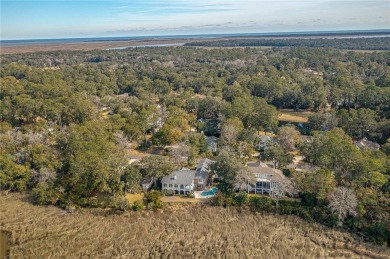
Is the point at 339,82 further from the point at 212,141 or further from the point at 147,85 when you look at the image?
the point at 147,85

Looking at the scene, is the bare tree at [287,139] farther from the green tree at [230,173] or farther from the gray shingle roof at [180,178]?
the gray shingle roof at [180,178]

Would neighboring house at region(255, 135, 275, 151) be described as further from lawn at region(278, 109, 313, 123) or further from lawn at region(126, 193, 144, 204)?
lawn at region(126, 193, 144, 204)

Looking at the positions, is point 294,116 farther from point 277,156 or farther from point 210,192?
point 210,192

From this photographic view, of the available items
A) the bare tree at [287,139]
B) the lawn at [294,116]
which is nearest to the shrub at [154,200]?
the bare tree at [287,139]

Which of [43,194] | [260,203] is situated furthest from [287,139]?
[43,194]

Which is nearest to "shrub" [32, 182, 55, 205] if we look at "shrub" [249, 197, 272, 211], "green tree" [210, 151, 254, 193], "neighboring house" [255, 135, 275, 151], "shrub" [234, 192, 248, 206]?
"green tree" [210, 151, 254, 193]
